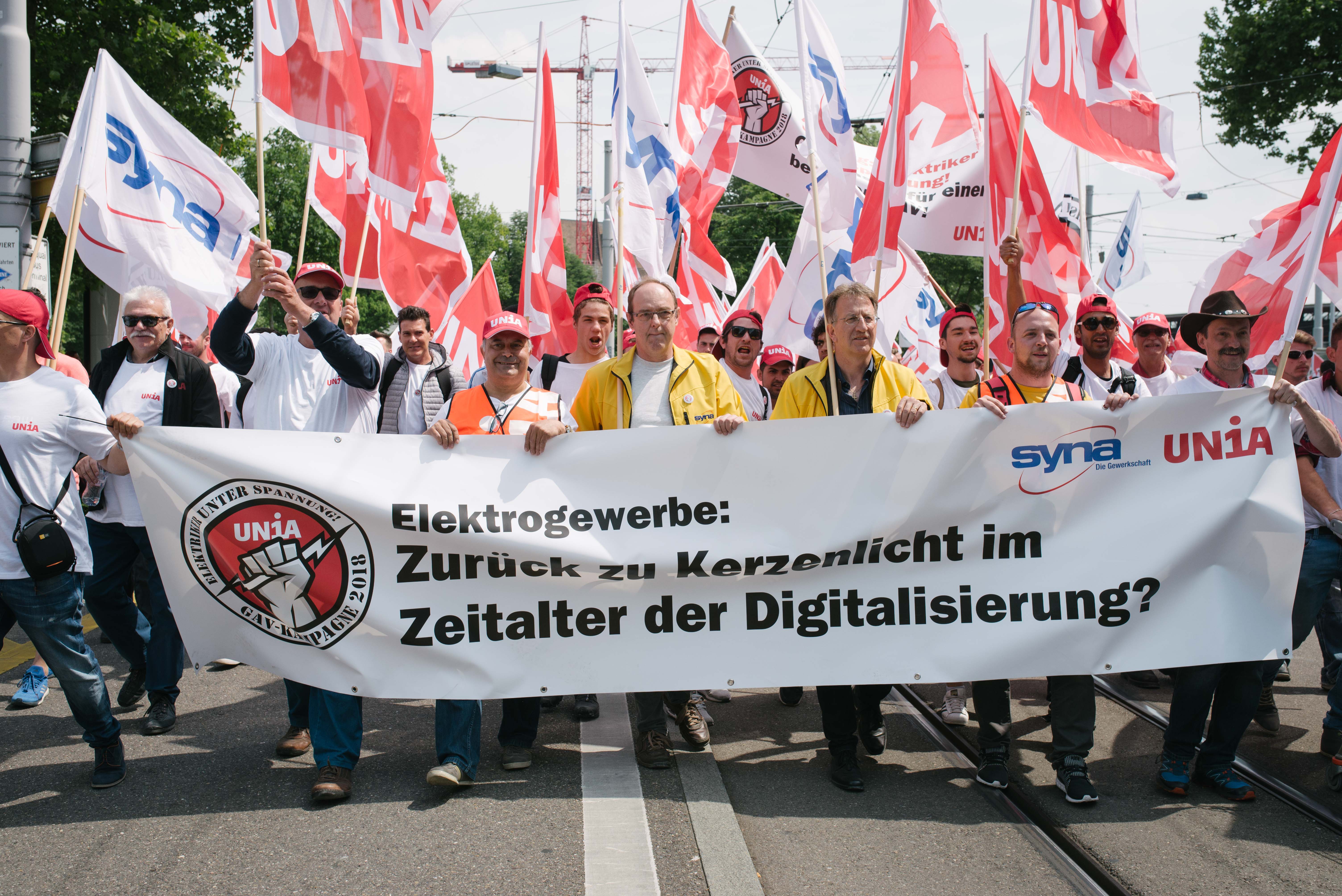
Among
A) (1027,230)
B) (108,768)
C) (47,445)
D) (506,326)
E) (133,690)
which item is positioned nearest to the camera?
(47,445)

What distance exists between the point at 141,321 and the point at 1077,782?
467cm

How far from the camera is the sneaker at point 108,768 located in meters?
4.16

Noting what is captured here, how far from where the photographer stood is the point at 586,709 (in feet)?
17.2

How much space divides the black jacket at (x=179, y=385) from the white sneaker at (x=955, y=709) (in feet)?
12.9

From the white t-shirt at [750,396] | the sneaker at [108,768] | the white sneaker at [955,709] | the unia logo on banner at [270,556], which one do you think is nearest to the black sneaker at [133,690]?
the sneaker at [108,768]

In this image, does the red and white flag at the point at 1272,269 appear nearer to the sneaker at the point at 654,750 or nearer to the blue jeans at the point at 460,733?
the sneaker at the point at 654,750

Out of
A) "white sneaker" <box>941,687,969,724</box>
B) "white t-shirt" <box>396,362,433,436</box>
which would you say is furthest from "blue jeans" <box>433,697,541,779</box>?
"white sneaker" <box>941,687,969,724</box>

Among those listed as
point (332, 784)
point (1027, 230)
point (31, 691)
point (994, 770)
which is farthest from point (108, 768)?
point (1027, 230)

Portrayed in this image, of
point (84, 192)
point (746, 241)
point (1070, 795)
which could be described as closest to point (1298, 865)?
point (1070, 795)

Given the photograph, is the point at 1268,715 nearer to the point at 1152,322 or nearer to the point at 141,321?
the point at 1152,322

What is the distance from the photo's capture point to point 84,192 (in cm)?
506

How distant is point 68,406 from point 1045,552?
158 inches

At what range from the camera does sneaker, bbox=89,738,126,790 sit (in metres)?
4.16

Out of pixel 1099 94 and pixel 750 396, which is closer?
pixel 1099 94
